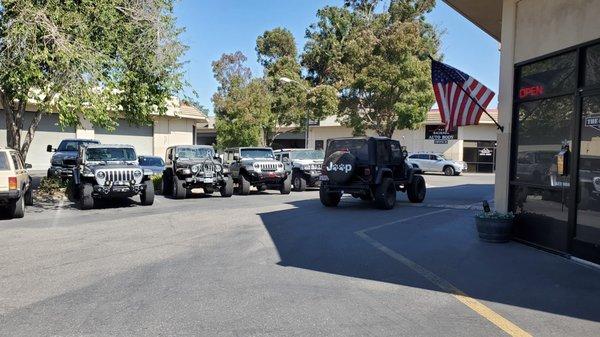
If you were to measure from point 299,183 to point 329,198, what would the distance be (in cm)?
670

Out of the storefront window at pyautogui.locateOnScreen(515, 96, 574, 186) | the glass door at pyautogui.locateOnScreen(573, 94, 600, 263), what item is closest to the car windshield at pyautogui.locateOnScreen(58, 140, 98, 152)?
the storefront window at pyautogui.locateOnScreen(515, 96, 574, 186)

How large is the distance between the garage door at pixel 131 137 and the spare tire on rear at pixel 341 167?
22098 mm

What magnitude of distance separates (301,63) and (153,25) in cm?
3188

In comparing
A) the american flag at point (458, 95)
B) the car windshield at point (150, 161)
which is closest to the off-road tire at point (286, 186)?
the car windshield at point (150, 161)

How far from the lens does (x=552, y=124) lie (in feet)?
27.2

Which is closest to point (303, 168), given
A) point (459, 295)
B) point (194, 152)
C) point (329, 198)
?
point (194, 152)

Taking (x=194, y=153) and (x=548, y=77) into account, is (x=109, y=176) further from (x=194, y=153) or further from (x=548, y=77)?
(x=548, y=77)

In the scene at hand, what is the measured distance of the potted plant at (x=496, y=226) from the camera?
892 cm

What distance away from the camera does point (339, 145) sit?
15289mm

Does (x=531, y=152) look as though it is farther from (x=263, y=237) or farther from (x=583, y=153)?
(x=263, y=237)

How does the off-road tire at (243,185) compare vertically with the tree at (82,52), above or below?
below

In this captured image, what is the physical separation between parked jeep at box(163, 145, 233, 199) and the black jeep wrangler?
4.55 meters

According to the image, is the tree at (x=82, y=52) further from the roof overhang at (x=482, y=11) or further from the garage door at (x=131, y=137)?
the garage door at (x=131, y=137)

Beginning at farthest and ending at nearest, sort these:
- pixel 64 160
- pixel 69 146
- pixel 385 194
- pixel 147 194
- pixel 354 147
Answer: pixel 69 146, pixel 64 160, pixel 147 194, pixel 354 147, pixel 385 194
